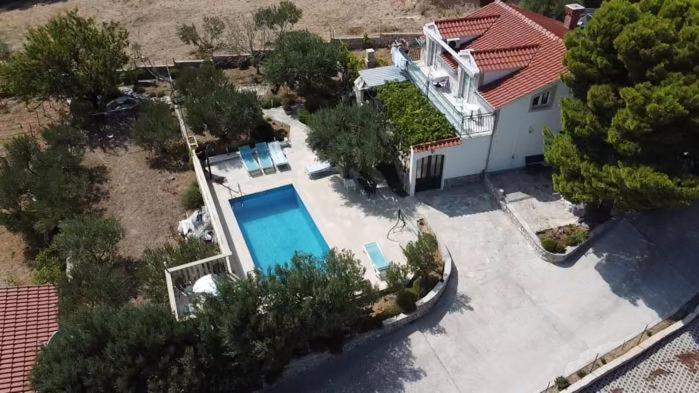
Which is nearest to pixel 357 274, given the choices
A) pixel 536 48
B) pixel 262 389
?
pixel 262 389

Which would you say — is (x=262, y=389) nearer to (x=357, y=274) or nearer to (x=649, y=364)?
(x=357, y=274)

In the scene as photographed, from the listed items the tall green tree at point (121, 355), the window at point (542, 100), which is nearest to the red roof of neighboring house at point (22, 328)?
the tall green tree at point (121, 355)

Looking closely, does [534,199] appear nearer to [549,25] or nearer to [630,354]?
[630,354]

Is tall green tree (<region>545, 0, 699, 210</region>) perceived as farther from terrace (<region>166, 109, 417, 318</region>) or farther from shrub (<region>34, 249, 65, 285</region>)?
shrub (<region>34, 249, 65, 285</region>)

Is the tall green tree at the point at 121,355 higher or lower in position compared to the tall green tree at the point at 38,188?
higher

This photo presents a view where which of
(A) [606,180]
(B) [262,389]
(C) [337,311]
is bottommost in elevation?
(B) [262,389]

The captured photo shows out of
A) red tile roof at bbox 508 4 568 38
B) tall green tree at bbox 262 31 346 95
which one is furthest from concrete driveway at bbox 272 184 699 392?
tall green tree at bbox 262 31 346 95

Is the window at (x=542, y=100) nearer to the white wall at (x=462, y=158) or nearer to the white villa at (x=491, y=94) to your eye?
the white villa at (x=491, y=94)
